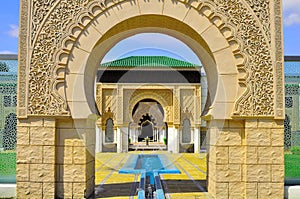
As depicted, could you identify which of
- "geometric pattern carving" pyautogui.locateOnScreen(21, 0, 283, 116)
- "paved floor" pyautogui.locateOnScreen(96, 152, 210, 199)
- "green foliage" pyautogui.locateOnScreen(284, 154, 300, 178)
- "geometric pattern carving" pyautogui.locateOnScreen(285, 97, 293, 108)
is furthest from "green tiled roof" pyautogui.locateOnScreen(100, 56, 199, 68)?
"geometric pattern carving" pyautogui.locateOnScreen(21, 0, 283, 116)

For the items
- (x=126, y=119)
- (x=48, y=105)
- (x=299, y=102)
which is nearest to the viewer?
(x=48, y=105)

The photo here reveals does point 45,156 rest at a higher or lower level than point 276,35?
lower

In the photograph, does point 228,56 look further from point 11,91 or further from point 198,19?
point 11,91

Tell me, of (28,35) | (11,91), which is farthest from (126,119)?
(28,35)

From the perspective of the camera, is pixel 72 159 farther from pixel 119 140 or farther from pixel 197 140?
pixel 197 140

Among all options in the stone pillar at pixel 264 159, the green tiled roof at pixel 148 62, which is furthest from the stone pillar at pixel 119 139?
the stone pillar at pixel 264 159

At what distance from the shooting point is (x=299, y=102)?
4668 mm

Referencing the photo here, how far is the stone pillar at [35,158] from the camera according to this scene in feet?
13.0

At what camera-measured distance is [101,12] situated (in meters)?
4.03

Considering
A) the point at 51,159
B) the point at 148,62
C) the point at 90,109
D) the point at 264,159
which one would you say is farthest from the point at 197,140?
the point at 51,159

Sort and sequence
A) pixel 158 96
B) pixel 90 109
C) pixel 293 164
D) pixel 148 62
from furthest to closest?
pixel 148 62 → pixel 158 96 → pixel 293 164 → pixel 90 109

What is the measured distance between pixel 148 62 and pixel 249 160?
381 inches

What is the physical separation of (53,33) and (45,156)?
144 cm

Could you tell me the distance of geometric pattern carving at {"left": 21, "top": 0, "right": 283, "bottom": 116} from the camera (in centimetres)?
395
